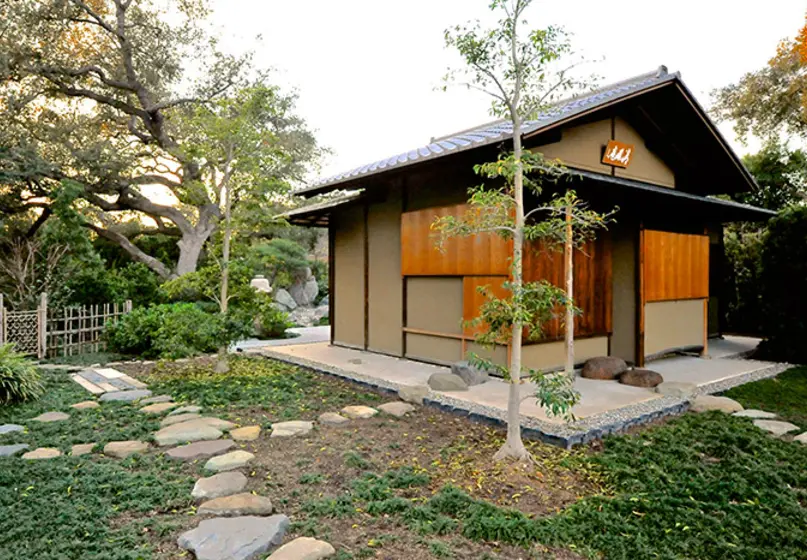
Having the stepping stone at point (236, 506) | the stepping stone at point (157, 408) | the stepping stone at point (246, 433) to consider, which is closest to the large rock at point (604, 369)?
the stepping stone at point (246, 433)

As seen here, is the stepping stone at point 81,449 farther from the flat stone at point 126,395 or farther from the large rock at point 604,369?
the large rock at point 604,369

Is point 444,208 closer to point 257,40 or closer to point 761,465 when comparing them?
point 761,465

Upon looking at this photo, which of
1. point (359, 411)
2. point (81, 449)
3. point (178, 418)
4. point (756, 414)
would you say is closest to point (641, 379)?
point (756, 414)

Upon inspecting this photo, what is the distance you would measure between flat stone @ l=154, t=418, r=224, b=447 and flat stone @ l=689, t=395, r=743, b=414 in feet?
15.1

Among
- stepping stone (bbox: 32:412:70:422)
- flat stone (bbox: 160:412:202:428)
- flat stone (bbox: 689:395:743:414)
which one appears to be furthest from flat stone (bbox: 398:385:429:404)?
stepping stone (bbox: 32:412:70:422)

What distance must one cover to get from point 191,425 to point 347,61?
38.0 feet

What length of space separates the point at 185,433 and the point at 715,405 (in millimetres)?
5052

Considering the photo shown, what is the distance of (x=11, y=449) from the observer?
3.56 metres

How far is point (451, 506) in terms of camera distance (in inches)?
104

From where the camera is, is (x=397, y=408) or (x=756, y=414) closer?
(x=756, y=414)

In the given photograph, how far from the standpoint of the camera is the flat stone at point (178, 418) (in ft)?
13.8

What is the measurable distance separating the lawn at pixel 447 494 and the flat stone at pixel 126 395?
2.57ft

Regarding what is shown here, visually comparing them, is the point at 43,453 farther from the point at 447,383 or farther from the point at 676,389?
the point at 676,389

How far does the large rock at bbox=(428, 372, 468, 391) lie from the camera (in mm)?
5237
